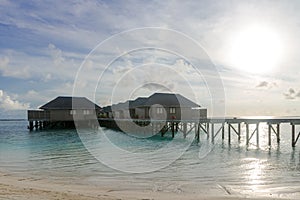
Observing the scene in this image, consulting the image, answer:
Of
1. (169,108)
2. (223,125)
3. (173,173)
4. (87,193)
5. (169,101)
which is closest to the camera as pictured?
(87,193)

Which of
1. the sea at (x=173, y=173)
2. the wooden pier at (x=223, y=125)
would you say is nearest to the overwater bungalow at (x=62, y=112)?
the wooden pier at (x=223, y=125)

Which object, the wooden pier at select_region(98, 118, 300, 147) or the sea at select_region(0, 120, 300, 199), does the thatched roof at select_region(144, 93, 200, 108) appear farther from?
the sea at select_region(0, 120, 300, 199)

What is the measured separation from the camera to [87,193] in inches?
357

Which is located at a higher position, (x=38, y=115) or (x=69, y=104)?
(x=69, y=104)

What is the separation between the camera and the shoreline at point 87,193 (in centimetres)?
817

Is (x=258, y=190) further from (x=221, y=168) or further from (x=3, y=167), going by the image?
(x=3, y=167)

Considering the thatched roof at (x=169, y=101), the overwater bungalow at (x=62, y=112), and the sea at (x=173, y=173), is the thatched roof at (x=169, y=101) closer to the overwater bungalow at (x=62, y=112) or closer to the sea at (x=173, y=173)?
the overwater bungalow at (x=62, y=112)

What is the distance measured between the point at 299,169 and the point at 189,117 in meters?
26.2

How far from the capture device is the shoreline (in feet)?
26.8

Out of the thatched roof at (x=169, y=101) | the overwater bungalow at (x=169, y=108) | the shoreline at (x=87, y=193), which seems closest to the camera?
the shoreline at (x=87, y=193)

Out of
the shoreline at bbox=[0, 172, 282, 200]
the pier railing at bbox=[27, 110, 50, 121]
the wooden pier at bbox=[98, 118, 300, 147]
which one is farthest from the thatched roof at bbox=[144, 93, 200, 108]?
the shoreline at bbox=[0, 172, 282, 200]

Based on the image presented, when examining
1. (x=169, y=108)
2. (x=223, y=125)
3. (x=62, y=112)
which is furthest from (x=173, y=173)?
(x=62, y=112)

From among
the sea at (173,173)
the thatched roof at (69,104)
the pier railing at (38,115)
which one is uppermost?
the thatched roof at (69,104)

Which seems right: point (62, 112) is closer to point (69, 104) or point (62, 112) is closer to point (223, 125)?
point (69, 104)
